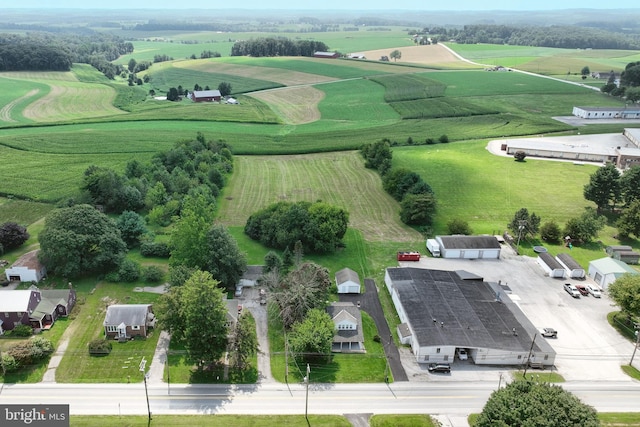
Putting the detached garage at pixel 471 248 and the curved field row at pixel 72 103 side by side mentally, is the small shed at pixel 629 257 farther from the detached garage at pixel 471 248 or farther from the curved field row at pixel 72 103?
the curved field row at pixel 72 103

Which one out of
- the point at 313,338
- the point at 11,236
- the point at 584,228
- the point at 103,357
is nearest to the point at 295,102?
the point at 584,228

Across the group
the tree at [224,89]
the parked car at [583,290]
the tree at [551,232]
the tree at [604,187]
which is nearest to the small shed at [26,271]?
the parked car at [583,290]

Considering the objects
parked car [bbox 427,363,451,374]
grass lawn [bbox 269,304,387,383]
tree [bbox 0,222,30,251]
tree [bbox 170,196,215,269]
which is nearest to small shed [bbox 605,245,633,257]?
parked car [bbox 427,363,451,374]

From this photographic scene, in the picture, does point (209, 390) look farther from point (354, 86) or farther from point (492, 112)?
point (354, 86)

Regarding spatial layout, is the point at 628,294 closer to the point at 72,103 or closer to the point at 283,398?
the point at 283,398

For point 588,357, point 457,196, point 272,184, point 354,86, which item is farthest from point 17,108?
point 588,357

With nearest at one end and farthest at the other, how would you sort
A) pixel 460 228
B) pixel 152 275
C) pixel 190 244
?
pixel 190 244 → pixel 152 275 → pixel 460 228
